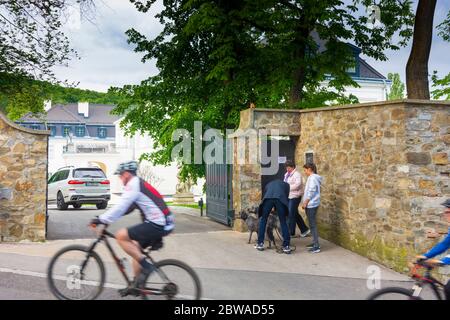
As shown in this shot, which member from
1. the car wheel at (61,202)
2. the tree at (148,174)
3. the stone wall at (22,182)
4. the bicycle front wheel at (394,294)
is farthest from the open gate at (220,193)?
the tree at (148,174)

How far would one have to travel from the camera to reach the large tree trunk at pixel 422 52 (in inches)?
611

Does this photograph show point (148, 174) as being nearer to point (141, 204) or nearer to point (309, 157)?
point (309, 157)

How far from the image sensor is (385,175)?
1116cm

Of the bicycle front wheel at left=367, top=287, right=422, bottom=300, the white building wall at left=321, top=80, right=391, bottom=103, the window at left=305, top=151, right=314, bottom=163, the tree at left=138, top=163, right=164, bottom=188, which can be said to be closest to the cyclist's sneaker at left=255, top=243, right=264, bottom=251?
the window at left=305, top=151, right=314, bottom=163

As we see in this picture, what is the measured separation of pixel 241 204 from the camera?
14.3 meters

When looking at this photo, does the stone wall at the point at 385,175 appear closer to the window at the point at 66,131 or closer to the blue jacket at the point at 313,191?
the blue jacket at the point at 313,191

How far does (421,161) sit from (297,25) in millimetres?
8882

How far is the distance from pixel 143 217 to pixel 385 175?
613cm

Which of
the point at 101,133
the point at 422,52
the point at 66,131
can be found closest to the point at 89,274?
the point at 422,52

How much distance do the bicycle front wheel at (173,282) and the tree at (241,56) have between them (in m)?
12.2

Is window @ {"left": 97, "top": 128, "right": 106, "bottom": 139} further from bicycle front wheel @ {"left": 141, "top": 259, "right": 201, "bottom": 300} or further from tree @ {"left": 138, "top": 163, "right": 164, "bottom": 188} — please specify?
bicycle front wheel @ {"left": 141, "top": 259, "right": 201, "bottom": 300}

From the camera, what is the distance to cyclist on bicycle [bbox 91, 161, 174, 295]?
21.5 feet
